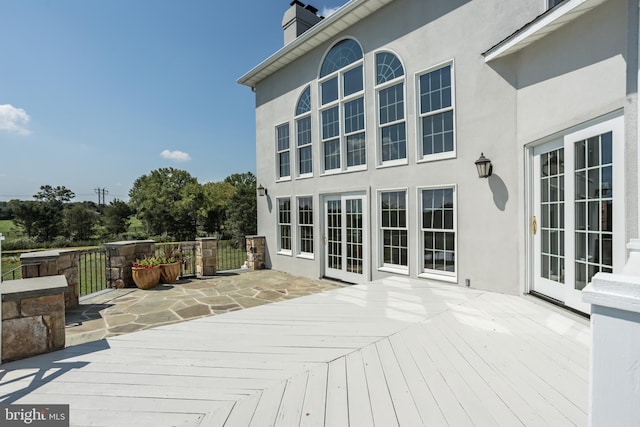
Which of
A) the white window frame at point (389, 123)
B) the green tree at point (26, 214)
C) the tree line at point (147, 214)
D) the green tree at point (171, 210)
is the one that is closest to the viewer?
the white window frame at point (389, 123)

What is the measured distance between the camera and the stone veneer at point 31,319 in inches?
102

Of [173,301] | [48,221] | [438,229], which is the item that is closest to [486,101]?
[438,229]

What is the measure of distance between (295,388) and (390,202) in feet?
17.2

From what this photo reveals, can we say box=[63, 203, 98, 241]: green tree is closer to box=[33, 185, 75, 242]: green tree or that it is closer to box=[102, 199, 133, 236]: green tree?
box=[33, 185, 75, 242]: green tree

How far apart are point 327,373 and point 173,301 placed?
5.02 meters

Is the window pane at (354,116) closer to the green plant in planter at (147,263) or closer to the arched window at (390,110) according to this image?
the arched window at (390,110)

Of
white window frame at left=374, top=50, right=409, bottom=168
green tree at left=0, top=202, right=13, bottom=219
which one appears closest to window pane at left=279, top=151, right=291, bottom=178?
white window frame at left=374, top=50, right=409, bottom=168

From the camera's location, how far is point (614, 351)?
0.83 meters

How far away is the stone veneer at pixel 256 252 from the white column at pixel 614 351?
978 cm

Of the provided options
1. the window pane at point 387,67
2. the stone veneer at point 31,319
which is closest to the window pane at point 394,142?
the window pane at point 387,67

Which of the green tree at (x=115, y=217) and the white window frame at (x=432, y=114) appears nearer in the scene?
the white window frame at (x=432, y=114)

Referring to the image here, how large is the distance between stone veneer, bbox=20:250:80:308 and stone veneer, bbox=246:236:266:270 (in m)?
4.91

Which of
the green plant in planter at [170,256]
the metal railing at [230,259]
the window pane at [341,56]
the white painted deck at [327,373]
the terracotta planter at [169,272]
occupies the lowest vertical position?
the metal railing at [230,259]

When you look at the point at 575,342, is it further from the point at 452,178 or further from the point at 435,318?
the point at 452,178
